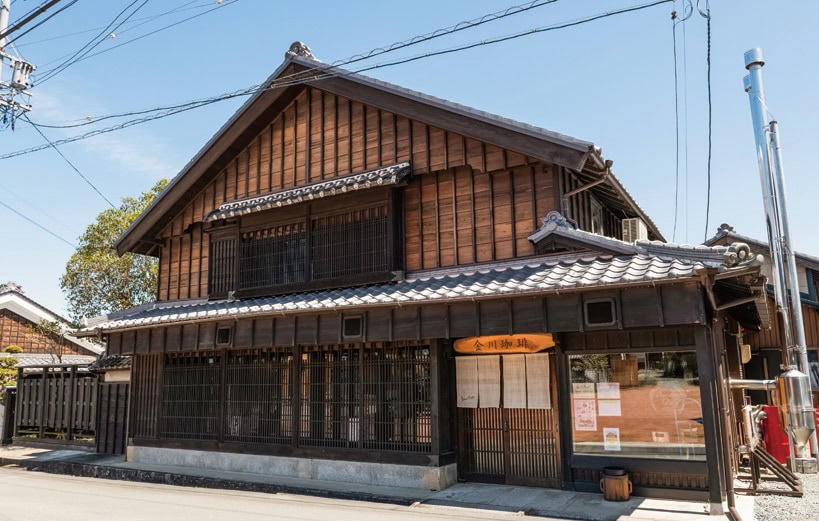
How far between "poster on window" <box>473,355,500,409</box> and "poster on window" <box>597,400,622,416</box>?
78.9 inches

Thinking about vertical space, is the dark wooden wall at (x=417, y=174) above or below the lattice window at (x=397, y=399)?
above

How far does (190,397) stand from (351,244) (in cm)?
624

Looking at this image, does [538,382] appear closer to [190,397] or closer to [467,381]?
[467,381]

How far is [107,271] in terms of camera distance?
86.6ft

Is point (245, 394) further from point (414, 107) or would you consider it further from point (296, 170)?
point (414, 107)

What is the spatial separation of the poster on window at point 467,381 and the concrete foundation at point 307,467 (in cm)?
128

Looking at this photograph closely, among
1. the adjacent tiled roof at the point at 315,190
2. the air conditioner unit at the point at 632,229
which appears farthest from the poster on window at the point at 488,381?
the air conditioner unit at the point at 632,229

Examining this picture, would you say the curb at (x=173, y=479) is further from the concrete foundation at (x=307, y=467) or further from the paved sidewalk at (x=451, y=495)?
the concrete foundation at (x=307, y=467)

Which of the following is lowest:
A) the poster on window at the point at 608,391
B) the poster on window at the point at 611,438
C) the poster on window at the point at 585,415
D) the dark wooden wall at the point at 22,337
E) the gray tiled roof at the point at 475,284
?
the poster on window at the point at 611,438

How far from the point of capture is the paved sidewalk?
911cm

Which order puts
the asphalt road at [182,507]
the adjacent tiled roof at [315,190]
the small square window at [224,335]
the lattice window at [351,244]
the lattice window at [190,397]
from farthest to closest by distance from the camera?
the lattice window at [190,397]
the small square window at [224,335]
the lattice window at [351,244]
the adjacent tiled roof at [315,190]
the asphalt road at [182,507]

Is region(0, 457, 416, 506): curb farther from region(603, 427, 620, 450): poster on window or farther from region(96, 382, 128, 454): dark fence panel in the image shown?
region(603, 427, 620, 450): poster on window

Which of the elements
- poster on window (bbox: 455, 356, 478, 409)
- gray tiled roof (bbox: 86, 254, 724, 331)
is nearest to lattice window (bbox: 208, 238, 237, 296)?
gray tiled roof (bbox: 86, 254, 724, 331)

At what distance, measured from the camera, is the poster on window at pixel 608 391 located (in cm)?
1045
